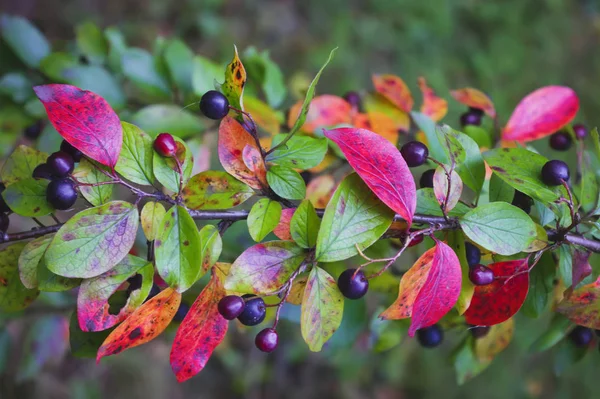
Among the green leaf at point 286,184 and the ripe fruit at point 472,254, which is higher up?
the green leaf at point 286,184

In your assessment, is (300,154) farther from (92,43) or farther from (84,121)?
(92,43)

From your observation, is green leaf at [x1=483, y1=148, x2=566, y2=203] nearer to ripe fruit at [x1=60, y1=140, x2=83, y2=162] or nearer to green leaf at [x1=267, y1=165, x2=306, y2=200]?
green leaf at [x1=267, y1=165, x2=306, y2=200]

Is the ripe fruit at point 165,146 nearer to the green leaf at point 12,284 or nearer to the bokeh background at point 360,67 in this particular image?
the green leaf at point 12,284

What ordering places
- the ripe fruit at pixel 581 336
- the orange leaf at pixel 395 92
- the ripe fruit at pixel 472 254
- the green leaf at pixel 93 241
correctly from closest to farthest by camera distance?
the green leaf at pixel 93 241
the ripe fruit at pixel 472 254
the ripe fruit at pixel 581 336
the orange leaf at pixel 395 92

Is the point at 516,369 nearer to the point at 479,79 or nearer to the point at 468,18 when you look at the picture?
the point at 479,79

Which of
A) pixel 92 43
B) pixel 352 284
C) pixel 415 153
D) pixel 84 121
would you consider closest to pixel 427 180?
pixel 415 153

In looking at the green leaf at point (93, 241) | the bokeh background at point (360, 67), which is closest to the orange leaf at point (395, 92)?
the green leaf at point (93, 241)
